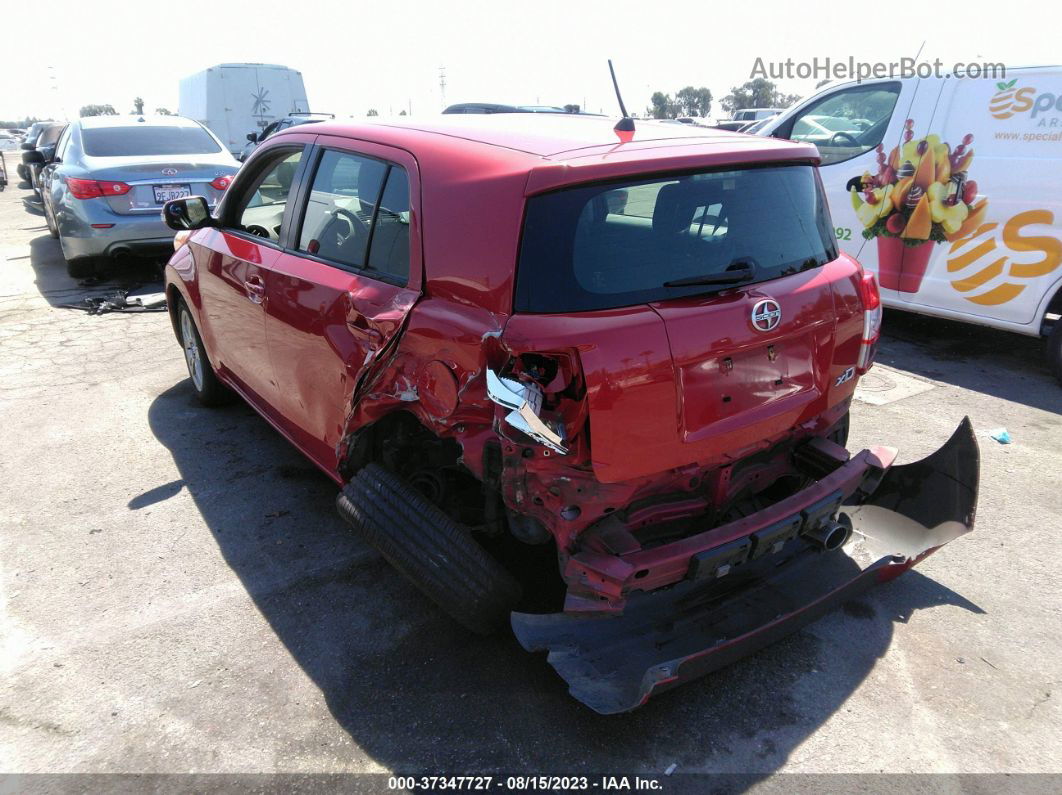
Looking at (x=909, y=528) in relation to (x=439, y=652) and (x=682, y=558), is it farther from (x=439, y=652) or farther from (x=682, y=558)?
Result: (x=439, y=652)

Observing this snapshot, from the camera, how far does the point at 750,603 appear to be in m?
2.79

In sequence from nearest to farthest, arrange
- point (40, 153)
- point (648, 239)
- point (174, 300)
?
1. point (648, 239)
2. point (174, 300)
3. point (40, 153)

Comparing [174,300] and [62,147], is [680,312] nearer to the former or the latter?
[174,300]

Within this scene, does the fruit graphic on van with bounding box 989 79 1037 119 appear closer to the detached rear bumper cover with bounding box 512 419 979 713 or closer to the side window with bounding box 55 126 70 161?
the detached rear bumper cover with bounding box 512 419 979 713

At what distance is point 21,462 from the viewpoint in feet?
14.4

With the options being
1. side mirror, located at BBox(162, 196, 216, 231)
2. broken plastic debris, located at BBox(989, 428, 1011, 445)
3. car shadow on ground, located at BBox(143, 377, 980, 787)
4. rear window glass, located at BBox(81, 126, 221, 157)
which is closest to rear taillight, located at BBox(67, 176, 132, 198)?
rear window glass, located at BBox(81, 126, 221, 157)

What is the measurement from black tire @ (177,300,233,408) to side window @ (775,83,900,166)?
17.5ft

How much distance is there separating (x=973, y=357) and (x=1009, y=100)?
1981 mm

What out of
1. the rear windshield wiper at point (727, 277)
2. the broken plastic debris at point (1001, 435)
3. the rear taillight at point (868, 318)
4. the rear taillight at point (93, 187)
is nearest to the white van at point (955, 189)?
the broken plastic debris at point (1001, 435)

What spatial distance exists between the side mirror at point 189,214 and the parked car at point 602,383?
3.81ft

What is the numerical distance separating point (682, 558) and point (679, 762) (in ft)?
2.16

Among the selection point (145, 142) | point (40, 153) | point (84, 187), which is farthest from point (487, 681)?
point (40, 153)

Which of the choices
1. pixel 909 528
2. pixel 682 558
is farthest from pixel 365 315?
pixel 909 528

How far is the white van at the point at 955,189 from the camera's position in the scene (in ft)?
17.0
